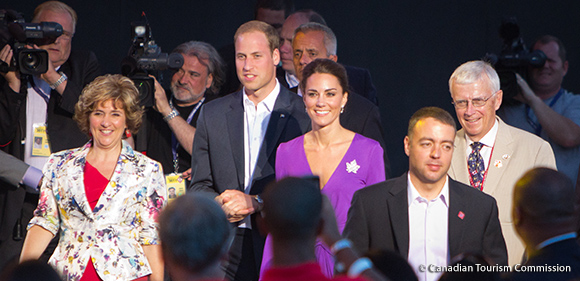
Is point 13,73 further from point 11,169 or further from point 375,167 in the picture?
point 375,167

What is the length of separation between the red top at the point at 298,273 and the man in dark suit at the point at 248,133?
1.76 metres

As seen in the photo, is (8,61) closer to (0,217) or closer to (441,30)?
(0,217)

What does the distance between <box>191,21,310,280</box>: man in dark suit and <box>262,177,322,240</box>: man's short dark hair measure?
1735 mm

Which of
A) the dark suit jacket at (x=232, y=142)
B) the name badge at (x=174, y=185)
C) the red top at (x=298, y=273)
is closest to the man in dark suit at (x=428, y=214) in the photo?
the dark suit jacket at (x=232, y=142)

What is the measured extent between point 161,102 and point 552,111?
2.35 m

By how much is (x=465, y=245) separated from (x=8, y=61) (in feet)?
9.39

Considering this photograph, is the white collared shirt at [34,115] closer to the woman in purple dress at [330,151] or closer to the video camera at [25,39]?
the video camera at [25,39]

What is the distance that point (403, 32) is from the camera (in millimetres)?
6203

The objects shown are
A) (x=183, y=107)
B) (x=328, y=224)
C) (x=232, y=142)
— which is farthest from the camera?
(x=183, y=107)

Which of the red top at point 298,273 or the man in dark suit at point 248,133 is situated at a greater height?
the man in dark suit at point 248,133

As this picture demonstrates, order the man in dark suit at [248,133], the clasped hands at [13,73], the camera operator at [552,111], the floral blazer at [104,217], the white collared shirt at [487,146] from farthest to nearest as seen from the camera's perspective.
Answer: the camera operator at [552,111]
the clasped hands at [13,73]
the man in dark suit at [248,133]
the white collared shirt at [487,146]
the floral blazer at [104,217]

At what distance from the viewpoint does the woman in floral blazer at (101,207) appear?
3246 mm

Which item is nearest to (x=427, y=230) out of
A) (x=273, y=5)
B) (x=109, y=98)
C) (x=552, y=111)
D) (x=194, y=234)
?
(x=194, y=234)

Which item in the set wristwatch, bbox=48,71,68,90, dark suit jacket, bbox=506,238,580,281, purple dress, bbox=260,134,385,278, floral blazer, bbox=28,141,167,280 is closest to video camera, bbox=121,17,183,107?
wristwatch, bbox=48,71,68,90
